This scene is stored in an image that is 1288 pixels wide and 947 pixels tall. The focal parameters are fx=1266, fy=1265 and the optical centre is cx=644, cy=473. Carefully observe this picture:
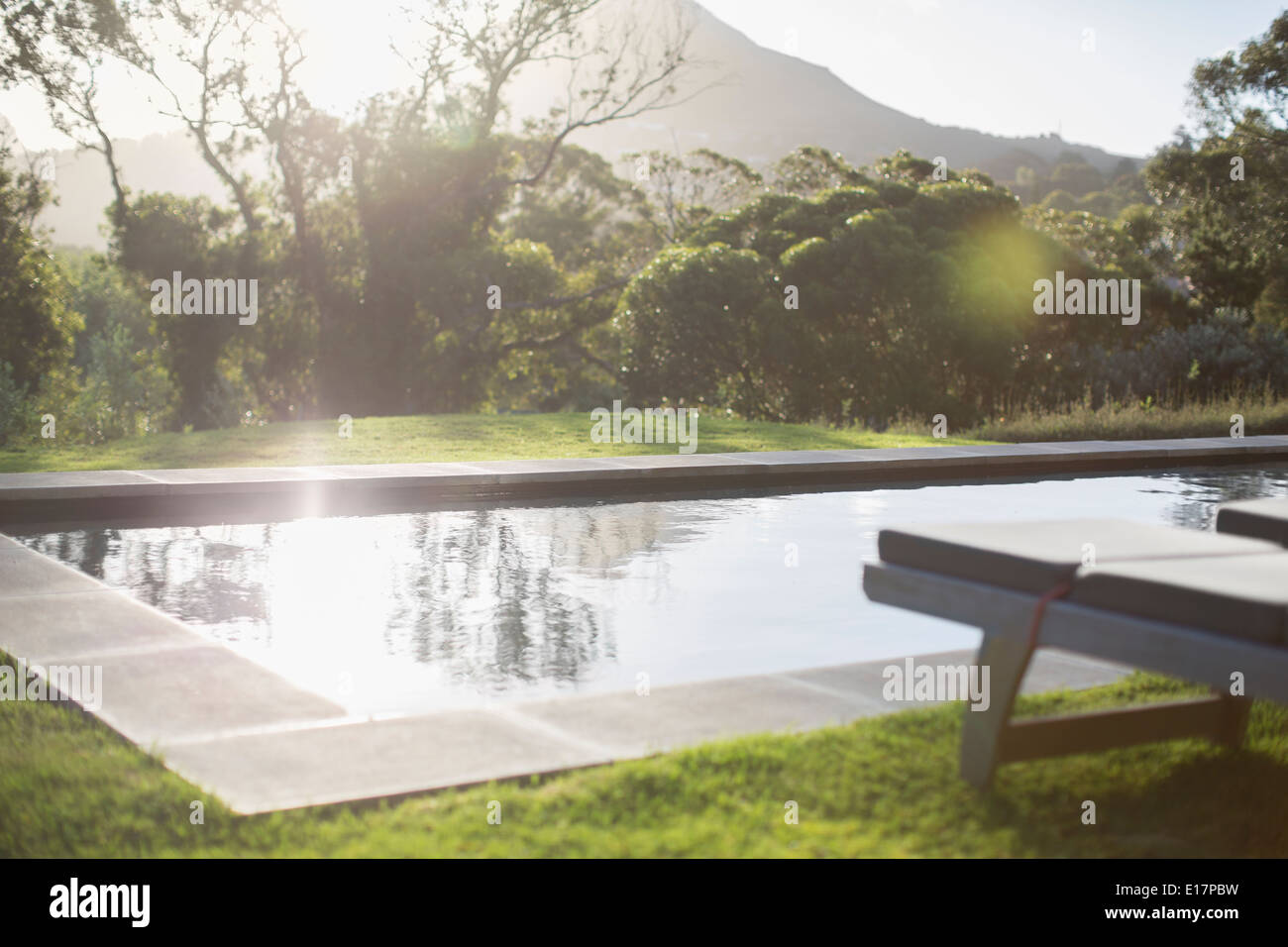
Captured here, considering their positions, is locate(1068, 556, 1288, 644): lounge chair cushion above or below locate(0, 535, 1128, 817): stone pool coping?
above

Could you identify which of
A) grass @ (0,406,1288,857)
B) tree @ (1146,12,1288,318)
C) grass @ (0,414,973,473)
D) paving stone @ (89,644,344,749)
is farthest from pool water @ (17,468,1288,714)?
tree @ (1146,12,1288,318)

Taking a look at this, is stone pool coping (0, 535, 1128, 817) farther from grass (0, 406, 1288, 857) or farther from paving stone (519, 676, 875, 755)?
grass (0, 406, 1288, 857)

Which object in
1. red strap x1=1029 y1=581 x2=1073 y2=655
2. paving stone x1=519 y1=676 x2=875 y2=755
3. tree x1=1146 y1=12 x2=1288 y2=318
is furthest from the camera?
tree x1=1146 y1=12 x2=1288 y2=318

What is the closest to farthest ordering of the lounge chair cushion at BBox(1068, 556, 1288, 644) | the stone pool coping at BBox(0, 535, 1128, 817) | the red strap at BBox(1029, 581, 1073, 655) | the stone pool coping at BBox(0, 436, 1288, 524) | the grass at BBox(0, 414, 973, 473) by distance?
the lounge chair cushion at BBox(1068, 556, 1288, 644) → the red strap at BBox(1029, 581, 1073, 655) → the stone pool coping at BBox(0, 535, 1128, 817) → the stone pool coping at BBox(0, 436, 1288, 524) → the grass at BBox(0, 414, 973, 473)

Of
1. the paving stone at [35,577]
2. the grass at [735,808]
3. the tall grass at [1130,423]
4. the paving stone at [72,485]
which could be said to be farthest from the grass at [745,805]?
the tall grass at [1130,423]

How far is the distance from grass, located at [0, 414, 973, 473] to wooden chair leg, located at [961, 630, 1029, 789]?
9.05m

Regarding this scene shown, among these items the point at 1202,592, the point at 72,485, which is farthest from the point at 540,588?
the point at 1202,592

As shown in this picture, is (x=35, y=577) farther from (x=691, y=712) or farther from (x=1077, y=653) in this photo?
(x=1077, y=653)

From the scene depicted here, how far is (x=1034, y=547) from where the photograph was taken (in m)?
3.43

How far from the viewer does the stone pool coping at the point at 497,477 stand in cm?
919

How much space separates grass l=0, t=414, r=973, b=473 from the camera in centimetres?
1207

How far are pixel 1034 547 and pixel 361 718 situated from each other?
2163 mm
